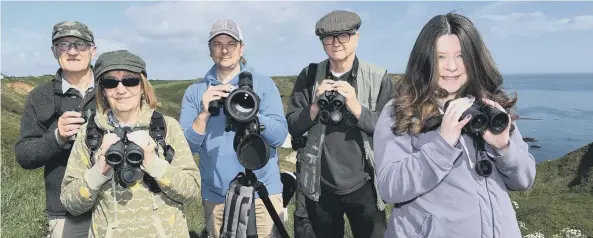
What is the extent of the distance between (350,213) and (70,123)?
275 cm

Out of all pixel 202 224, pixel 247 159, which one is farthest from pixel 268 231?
pixel 202 224

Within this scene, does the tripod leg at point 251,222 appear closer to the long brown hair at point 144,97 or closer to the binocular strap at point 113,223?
the binocular strap at point 113,223

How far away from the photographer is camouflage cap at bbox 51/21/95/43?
4254mm

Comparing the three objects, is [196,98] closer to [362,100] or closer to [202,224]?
[362,100]

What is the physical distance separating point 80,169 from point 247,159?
128 cm

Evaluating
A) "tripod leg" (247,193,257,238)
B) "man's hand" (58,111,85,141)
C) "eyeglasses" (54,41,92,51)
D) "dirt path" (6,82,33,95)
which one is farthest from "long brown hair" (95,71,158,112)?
"dirt path" (6,82,33,95)

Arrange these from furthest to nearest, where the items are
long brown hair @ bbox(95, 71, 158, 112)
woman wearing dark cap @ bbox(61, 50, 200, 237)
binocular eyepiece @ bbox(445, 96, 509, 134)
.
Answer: long brown hair @ bbox(95, 71, 158, 112) → woman wearing dark cap @ bbox(61, 50, 200, 237) → binocular eyepiece @ bbox(445, 96, 509, 134)

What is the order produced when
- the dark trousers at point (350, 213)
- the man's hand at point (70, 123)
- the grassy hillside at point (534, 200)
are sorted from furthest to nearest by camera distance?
the grassy hillside at point (534, 200), the dark trousers at point (350, 213), the man's hand at point (70, 123)

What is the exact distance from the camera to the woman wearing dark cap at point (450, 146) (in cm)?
278

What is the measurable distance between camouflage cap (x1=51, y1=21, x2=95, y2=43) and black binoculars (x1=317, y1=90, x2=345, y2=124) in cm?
234

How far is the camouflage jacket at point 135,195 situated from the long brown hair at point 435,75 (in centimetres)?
168

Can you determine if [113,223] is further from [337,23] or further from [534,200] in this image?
[534,200]

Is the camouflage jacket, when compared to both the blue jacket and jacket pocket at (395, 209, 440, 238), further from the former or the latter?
jacket pocket at (395, 209, 440, 238)

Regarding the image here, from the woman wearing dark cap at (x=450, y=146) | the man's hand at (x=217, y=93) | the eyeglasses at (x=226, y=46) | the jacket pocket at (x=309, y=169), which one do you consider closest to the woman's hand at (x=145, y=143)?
the man's hand at (x=217, y=93)
